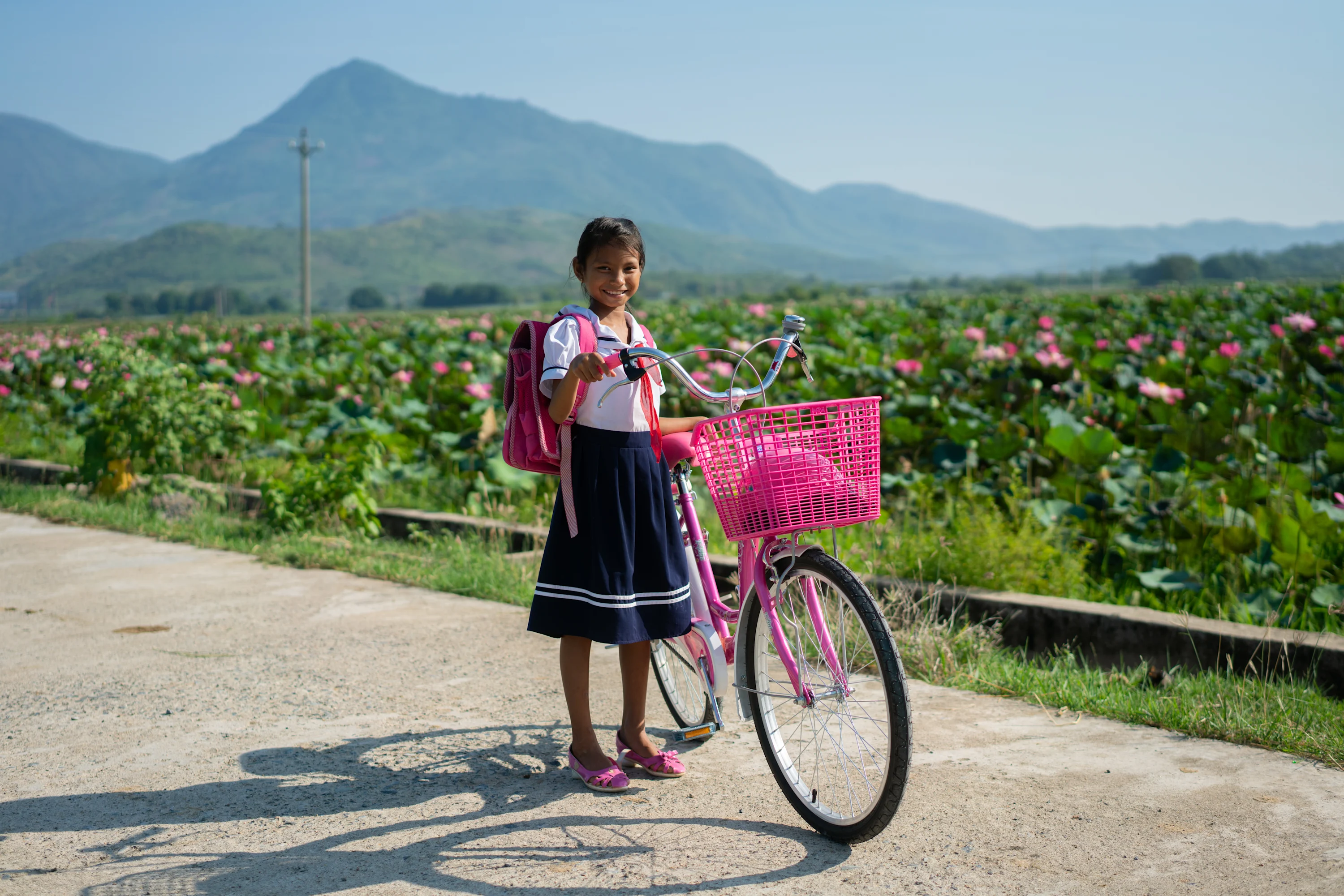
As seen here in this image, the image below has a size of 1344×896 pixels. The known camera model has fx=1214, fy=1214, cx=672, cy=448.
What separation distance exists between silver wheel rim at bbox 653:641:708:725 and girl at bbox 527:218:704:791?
556 mm

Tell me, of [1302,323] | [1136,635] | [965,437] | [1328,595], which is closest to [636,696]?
[1136,635]

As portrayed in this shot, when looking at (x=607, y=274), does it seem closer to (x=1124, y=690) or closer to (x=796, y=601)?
(x=796, y=601)

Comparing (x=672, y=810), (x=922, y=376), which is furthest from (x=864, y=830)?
(x=922, y=376)

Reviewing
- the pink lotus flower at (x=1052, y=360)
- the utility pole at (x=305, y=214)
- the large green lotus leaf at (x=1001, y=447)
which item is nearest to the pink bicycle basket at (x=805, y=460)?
the large green lotus leaf at (x=1001, y=447)

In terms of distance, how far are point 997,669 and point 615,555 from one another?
6.04 feet

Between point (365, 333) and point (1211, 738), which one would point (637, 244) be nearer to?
point (1211, 738)

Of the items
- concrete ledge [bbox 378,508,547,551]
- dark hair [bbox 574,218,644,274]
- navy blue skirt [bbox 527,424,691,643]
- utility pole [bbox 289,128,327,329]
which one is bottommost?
concrete ledge [bbox 378,508,547,551]

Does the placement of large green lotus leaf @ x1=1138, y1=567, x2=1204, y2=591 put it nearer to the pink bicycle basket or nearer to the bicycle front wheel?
the bicycle front wheel

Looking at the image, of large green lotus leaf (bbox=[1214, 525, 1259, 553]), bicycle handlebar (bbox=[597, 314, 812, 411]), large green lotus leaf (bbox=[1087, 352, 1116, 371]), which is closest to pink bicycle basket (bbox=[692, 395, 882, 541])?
bicycle handlebar (bbox=[597, 314, 812, 411])

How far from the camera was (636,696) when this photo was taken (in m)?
3.55

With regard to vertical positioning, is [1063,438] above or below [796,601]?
above

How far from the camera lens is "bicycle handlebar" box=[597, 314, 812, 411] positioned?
2.95 meters

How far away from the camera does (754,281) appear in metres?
170

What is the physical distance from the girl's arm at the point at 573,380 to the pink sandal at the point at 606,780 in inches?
39.6
